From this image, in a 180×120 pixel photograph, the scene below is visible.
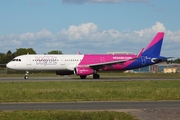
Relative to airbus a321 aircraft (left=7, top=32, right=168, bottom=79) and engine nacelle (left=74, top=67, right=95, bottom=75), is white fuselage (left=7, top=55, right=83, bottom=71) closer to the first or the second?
airbus a321 aircraft (left=7, top=32, right=168, bottom=79)

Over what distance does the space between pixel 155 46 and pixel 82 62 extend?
1132 cm

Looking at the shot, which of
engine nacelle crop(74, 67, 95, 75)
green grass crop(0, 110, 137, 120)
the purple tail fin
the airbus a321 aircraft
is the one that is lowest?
green grass crop(0, 110, 137, 120)

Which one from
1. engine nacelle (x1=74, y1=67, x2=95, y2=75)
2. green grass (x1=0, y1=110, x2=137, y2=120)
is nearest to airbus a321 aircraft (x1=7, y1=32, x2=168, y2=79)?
engine nacelle (x1=74, y1=67, x2=95, y2=75)

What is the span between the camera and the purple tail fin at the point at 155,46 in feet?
192

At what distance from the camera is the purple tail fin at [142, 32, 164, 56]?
192 feet

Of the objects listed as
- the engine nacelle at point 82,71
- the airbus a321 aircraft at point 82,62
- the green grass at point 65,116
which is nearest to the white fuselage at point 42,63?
the airbus a321 aircraft at point 82,62

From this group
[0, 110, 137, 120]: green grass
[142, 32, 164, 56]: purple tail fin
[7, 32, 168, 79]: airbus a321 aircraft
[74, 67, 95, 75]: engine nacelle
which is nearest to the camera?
[0, 110, 137, 120]: green grass

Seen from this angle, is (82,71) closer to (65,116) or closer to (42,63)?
(42,63)

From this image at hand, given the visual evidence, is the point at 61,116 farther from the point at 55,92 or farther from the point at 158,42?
the point at 158,42

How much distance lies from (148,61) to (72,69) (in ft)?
36.9

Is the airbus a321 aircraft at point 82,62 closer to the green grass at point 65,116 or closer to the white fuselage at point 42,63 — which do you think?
the white fuselage at point 42,63

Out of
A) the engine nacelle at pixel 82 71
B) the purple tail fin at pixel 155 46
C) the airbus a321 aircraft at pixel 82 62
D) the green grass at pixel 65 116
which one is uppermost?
the purple tail fin at pixel 155 46

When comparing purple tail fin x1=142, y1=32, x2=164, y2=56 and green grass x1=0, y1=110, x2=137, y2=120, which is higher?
purple tail fin x1=142, y1=32, x2=164, y2=56

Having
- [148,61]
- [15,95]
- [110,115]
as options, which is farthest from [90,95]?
Answer: [148,61]
